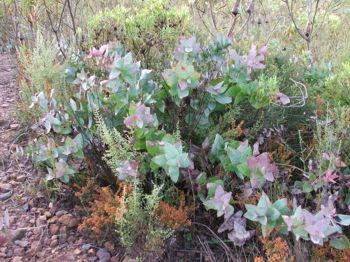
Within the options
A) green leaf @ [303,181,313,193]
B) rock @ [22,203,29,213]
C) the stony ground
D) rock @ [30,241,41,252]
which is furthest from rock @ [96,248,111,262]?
green leaf @ [303,181,313,193]

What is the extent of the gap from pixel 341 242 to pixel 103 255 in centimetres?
98

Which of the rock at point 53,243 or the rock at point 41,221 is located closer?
the rock at point 53,243

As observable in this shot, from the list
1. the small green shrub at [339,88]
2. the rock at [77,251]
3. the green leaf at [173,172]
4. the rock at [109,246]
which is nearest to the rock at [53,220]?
the rock at [77,251]

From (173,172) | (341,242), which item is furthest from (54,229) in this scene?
(341,242)

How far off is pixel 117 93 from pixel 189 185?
508mm

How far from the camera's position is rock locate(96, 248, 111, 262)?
1.96 meters

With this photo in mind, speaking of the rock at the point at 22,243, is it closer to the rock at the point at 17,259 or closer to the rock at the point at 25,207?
the rock at the point at 17,259

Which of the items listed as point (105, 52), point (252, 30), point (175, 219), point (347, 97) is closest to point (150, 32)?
point (105, 52)

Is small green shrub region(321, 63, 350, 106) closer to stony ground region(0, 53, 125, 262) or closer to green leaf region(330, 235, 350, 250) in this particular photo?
green leaf region(330, 235, 350, 250)

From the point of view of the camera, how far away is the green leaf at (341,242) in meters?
1.61

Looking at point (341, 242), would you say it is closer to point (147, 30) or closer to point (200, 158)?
point (200, 158)

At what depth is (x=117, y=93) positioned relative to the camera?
78.0 inches

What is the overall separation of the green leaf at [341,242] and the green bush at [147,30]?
1.60 metres

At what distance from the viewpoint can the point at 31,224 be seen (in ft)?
7.07
